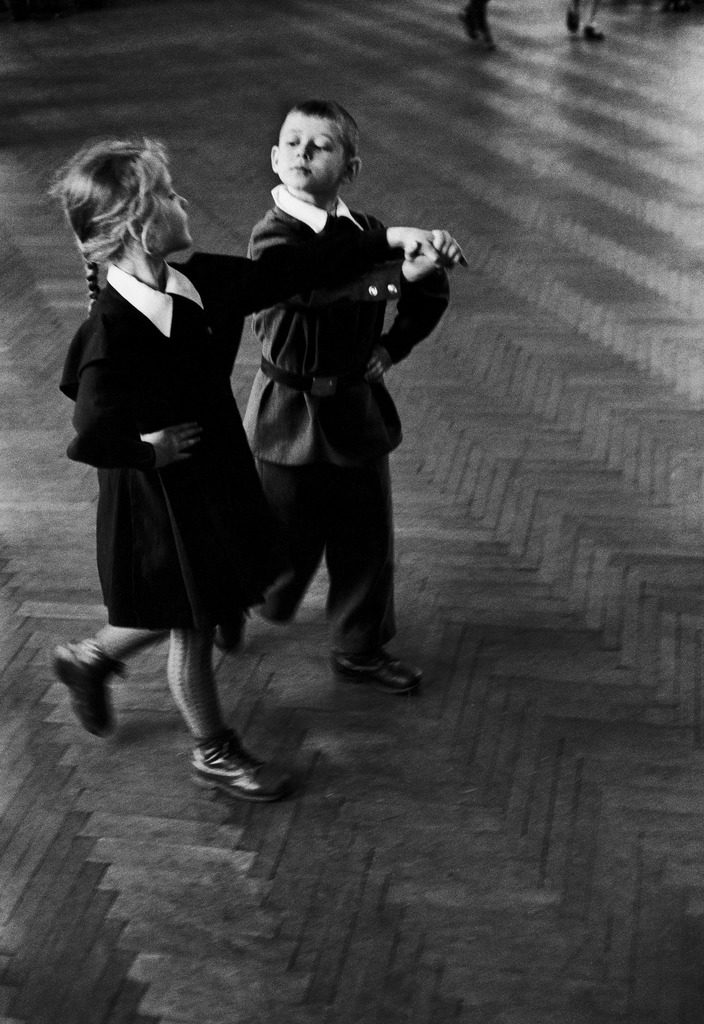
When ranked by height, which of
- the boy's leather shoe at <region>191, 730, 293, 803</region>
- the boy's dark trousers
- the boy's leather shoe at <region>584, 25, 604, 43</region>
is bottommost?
the boy's leather shoe at <region>191, 730, 293, 803</region>

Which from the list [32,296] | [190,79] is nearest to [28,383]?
[32,296]

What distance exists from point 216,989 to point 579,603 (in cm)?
146

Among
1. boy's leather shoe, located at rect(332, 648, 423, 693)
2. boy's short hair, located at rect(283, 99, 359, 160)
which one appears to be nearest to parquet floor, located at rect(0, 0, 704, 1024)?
boy's leather shoe, located at rect(332, 648, 423, 693)

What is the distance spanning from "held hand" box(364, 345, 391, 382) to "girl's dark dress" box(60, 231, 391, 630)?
0.92 feet

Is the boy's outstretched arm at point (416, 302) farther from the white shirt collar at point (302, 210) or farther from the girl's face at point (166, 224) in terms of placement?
the girl's face at point (166, 224)

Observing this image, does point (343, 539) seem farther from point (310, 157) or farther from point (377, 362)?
point (310, 157)

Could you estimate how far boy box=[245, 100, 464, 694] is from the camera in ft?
7.89

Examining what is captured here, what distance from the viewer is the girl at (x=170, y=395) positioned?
218cm

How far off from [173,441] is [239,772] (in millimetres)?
846

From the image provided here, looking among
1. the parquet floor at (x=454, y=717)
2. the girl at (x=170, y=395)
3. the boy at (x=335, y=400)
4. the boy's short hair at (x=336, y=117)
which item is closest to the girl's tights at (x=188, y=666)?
the girl at (x=170, y=395)

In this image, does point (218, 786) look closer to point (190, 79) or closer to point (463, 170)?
point (463, 170)

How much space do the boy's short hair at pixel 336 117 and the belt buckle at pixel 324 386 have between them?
46 cm

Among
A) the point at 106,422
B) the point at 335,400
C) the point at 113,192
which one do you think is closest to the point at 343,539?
the point at 335,400

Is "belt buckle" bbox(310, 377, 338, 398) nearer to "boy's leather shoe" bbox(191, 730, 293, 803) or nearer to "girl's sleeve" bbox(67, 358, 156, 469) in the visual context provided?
"girl's sleeve" bbox(67, 358, 156, 469)
